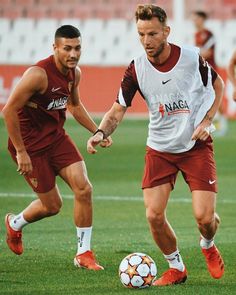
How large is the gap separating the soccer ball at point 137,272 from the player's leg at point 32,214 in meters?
1.55

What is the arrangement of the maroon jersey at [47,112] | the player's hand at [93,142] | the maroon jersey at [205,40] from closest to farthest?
the player's hand at [93,142] → the maroon jersey at [47,112] → the maroon jersey at [205,40]

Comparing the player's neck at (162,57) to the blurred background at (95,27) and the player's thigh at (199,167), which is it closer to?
the player's thigh at (199,167)

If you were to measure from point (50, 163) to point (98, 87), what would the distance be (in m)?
19.3

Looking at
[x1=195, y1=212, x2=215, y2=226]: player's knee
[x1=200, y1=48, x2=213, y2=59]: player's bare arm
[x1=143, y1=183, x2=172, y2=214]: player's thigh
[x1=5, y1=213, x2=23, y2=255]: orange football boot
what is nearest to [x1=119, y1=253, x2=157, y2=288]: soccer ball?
[x1=143, y1=183, x2=172, y2=214]: player's thigh

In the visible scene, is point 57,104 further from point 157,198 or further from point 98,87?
point 98,87

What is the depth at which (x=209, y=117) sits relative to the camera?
8.55 m

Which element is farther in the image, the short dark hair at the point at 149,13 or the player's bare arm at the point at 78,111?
the player's bare arm at the point at 78,111

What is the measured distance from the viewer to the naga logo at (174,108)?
337 inches

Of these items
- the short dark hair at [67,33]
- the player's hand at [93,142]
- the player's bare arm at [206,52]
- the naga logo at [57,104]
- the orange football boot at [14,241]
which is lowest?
the player's bare arm at [206,52]

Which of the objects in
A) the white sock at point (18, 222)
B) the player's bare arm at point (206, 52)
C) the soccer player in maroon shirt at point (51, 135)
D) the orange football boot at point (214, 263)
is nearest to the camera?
the orange football boot at point (214, 263)

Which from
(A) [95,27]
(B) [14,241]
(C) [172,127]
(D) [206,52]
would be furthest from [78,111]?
(A) [95,27]

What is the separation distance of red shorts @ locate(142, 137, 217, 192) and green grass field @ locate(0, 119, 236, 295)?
822 mm

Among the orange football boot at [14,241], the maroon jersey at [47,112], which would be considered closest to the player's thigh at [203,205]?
the maroon jersey at [47,112]

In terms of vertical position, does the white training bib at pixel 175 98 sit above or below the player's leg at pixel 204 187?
above
